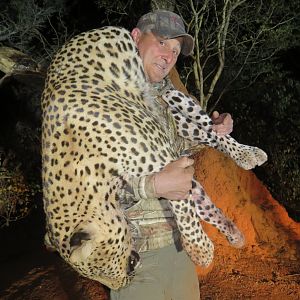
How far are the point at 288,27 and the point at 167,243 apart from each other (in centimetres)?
614

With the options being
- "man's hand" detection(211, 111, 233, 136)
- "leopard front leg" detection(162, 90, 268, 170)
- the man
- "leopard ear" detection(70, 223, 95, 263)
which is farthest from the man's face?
"leopard ear" detection(70, 223, 95, 263)

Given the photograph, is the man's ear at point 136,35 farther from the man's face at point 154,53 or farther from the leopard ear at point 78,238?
the leopard ear at point 78,238

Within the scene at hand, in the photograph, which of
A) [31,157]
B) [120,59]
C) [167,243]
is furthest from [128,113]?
[31,157]

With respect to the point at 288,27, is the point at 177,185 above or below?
above

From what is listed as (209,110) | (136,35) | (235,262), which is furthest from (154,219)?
(209,110)

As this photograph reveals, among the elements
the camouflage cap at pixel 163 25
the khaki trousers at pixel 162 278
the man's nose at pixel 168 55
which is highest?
the camouflage cap at pixel 163 25

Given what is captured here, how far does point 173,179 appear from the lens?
6.08 feet

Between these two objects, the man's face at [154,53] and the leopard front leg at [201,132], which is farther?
the leopard front leg at [201,132]

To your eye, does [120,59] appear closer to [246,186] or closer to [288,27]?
[246,186]

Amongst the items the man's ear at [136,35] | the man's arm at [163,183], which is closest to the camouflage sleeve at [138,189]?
the man's arm at [163,183]

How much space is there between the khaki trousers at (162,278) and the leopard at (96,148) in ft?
0.54

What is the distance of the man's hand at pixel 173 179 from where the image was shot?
6.05 ft

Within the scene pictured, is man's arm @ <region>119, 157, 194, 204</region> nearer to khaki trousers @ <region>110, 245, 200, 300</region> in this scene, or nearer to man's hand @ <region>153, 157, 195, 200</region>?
man's hand @ <region>153, 157, 195, 200</region>

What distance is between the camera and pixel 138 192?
1841mm
